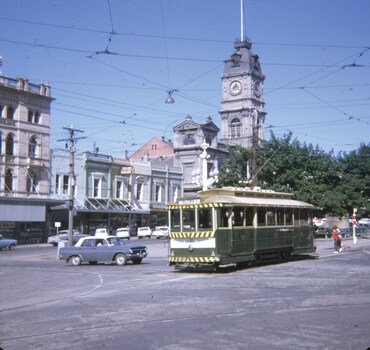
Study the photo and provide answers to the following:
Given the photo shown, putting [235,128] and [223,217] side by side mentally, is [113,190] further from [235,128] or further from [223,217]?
[223,217]

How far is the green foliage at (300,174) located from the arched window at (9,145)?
19.5 metres

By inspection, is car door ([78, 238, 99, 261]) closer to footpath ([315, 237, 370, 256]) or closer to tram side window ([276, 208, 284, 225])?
tram side window ([276, 208, 284, 225])

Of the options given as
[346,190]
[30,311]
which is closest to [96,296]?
[30,311]

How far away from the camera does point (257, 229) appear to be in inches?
883

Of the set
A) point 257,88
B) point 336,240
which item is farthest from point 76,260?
point 257,88

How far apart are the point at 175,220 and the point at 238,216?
100 inches

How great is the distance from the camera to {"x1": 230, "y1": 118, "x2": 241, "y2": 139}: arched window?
82562 mm

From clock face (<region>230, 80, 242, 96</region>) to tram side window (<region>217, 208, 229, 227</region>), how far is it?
64677mm

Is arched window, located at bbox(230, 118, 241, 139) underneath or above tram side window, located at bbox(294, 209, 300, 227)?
above

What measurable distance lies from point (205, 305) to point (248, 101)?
237 feet

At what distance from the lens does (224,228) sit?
20.5 meters

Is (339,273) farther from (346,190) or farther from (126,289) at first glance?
(346,190)

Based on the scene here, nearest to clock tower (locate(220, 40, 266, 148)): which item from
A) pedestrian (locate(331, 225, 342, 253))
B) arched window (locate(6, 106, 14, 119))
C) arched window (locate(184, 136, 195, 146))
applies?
arched window (locate(184, 136, 195, 146))

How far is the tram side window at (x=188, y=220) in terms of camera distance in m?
20.9
